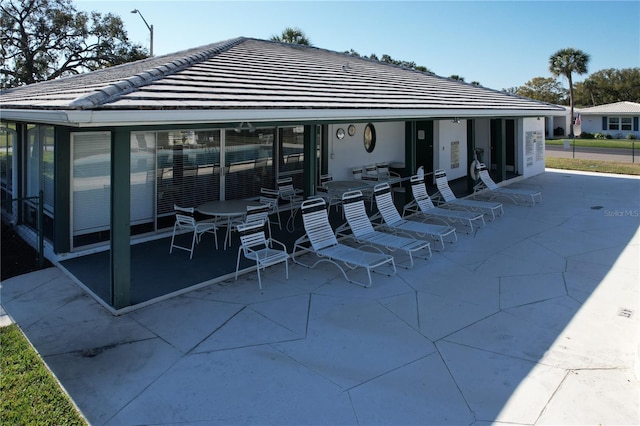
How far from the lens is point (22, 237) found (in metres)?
9.51

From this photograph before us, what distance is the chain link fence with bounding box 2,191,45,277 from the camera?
25.5 ft

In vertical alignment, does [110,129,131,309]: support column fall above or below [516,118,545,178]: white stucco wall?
below

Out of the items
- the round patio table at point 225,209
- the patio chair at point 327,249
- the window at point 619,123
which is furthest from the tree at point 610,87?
the round patio table at point 225,209

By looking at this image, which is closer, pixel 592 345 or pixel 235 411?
pixel 235 411

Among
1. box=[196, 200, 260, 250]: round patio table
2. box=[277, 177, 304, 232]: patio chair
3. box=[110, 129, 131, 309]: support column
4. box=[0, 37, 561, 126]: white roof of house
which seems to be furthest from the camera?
box=[277, 177, 304, 232]: patio chair

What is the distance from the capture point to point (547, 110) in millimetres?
16734

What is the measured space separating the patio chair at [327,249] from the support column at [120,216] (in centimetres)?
284

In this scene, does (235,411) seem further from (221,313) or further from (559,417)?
(559,417)

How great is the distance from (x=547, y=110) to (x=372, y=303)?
46.0 feet

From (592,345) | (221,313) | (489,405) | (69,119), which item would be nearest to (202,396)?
(221,313)

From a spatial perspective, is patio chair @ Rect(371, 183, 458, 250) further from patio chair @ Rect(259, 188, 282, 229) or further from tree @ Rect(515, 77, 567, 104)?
tree @ Rect(515, 77, 567, 104)

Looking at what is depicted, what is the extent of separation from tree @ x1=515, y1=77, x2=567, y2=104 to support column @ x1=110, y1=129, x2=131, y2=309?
83630 millimetres

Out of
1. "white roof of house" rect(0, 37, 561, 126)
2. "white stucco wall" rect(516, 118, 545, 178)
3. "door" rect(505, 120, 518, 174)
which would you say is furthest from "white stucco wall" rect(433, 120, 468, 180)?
"white roof of house" rect(0, 37, 561, 126)

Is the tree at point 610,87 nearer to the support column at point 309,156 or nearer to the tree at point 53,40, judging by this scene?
the tree at point 53,40
